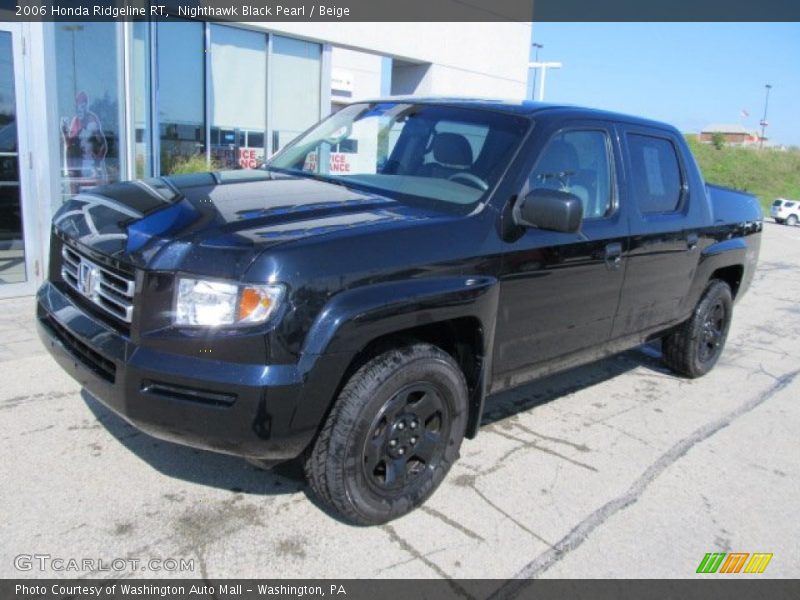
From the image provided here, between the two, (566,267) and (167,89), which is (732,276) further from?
(167,89)

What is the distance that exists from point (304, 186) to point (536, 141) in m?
1.20

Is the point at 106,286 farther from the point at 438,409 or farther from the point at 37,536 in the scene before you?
the point at 438,409

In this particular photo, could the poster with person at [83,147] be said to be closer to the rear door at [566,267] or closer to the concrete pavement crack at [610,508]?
the rear door at [566,267]

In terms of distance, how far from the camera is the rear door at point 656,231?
426 centimetres

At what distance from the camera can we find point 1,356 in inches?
190

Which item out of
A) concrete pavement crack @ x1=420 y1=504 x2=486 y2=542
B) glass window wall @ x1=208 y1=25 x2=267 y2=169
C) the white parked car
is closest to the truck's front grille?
concrete pavement crack @ x1=420 y1=504 x2=486 y2=542

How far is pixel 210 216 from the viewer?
284cm

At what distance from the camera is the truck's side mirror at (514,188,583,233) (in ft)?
10.3

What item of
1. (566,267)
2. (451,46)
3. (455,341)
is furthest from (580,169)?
(451,46)

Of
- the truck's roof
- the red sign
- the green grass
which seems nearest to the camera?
the truck's roof

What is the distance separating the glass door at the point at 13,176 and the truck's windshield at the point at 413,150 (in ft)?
11.0

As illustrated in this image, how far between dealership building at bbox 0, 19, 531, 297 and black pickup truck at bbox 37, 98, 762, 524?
3333mm

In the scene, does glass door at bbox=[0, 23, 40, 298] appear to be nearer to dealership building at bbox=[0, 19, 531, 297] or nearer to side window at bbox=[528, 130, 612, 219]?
dealership building at bbox=[0, 19, 531, 297]

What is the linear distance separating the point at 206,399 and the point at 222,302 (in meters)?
0.36
